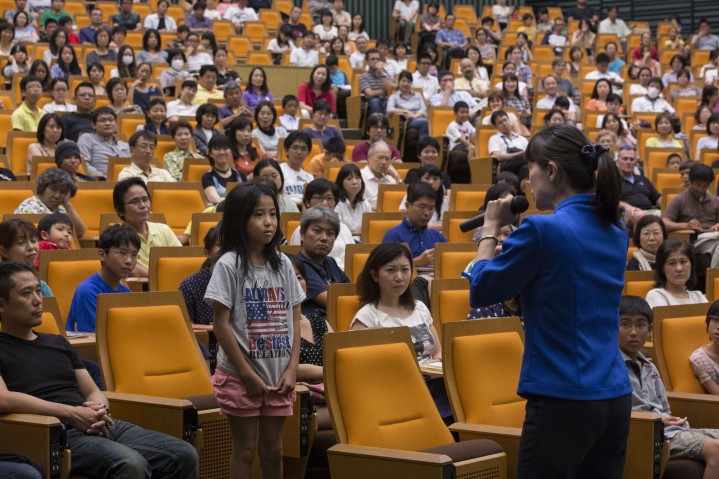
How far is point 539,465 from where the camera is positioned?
7.43 ft

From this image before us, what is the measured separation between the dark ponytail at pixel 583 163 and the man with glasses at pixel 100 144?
18.9ft

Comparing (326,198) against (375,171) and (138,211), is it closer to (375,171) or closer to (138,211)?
(138,211)

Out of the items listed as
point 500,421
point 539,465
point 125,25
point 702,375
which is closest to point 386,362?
point 500,421

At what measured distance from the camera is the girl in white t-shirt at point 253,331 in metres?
3.26

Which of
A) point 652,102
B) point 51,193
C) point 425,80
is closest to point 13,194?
point 51,193

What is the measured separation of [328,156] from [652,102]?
4556mm

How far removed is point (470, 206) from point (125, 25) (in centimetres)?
628

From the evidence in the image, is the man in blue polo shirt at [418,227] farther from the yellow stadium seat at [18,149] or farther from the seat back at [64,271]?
the yellow stadium seat at [18,149]

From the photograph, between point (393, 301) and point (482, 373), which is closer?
point (482, 373)

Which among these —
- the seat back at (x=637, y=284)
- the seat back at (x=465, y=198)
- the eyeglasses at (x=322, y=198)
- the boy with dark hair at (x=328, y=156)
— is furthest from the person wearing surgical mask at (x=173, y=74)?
the seat back at (x=637, y=284)

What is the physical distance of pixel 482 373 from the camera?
12.4ft

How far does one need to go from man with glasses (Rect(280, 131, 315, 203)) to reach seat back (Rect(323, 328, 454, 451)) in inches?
163

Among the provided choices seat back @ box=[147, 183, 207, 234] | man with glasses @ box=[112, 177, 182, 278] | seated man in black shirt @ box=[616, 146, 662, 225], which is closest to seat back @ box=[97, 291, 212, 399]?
man with glasses @ box=[112, 177, 182, 278]

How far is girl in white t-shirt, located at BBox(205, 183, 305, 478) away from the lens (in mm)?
3262
